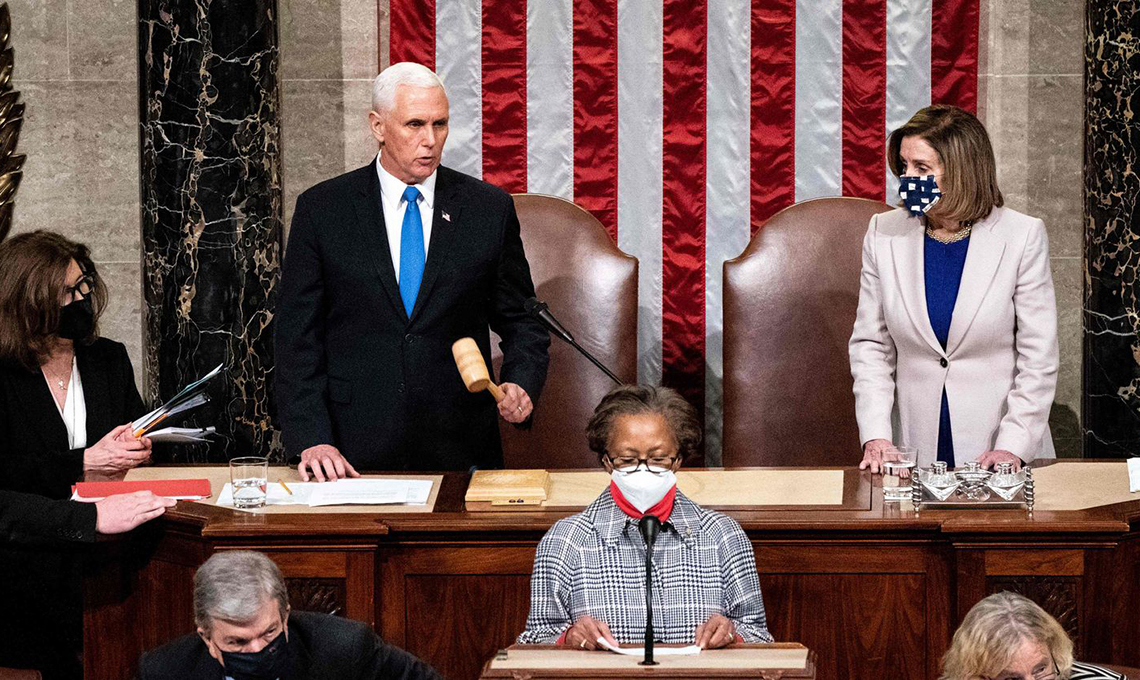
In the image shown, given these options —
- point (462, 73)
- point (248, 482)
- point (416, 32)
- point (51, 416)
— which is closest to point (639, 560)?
point (248, 482)

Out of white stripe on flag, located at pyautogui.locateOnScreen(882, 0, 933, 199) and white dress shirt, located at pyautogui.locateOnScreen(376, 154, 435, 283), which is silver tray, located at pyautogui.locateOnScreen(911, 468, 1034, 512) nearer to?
white dress shirt, located at pyautogui.locateOnScreen(376, 154, 435, 283)

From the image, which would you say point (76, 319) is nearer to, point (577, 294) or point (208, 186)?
point (208, 186)

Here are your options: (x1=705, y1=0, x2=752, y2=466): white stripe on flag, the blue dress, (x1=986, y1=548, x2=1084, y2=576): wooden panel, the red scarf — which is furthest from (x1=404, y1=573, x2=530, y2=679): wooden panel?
(x1=705, y1=0, x2=752, y2=466): white stripe on flag

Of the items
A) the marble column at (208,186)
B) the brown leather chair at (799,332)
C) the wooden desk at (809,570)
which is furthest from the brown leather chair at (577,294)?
the wooden desk at (809,570)

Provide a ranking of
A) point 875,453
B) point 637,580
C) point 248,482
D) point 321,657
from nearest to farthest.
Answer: point 321,657 → point 637,580 → point 248,482 → point 875,453

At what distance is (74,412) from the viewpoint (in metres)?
4.52

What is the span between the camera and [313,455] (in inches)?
169

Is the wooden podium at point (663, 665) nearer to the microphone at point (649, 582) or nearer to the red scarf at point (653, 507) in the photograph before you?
the microphone at point (649, 582)

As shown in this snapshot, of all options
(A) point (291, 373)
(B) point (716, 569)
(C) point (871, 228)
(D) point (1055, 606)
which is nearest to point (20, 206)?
(A) point (291, 373)

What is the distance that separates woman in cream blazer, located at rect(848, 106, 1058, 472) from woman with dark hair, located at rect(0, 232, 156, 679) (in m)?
2.20

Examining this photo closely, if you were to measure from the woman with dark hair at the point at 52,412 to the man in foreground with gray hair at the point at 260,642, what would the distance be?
0.87 m

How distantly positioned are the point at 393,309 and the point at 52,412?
101 cm

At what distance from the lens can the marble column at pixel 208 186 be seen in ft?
19.5

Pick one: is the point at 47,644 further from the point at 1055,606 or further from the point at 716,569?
the point at 1055,606
